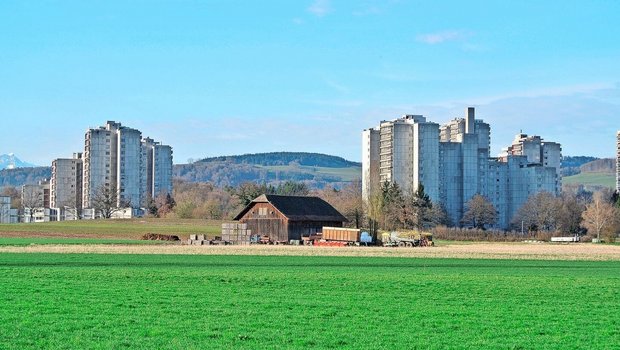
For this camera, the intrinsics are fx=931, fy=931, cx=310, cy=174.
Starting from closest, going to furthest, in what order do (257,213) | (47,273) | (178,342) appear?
(178,342)
(47,273)
(257,213)

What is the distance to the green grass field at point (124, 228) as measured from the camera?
4785 inches

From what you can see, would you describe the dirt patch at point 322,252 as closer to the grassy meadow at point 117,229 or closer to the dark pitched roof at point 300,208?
the dark pitched roof at point 300,208

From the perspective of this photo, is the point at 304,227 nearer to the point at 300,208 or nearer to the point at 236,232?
the point at 300,208

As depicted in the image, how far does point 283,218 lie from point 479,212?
81.9m

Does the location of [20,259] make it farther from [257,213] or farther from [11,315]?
[257,213]

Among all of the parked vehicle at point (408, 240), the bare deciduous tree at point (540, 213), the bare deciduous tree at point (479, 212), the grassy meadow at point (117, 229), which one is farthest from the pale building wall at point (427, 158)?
the parked vehicle at point (408, 240)

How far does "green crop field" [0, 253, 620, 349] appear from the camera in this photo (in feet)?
69.7

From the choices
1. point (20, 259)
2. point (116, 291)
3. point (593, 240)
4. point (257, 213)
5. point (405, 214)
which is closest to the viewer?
point (116, 291)

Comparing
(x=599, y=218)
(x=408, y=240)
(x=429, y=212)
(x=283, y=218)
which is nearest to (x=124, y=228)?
(x=283, y=218)

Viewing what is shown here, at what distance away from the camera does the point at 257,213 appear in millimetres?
113250

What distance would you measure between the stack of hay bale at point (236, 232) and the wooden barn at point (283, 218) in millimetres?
1999

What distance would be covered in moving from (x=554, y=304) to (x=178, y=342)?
15.2 m

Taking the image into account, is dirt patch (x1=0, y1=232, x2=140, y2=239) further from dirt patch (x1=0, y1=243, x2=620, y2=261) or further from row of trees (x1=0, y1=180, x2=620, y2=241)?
row of trees (x1=0, y1=180, x2=620, y2=241)

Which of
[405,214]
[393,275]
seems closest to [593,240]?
[405,214]
